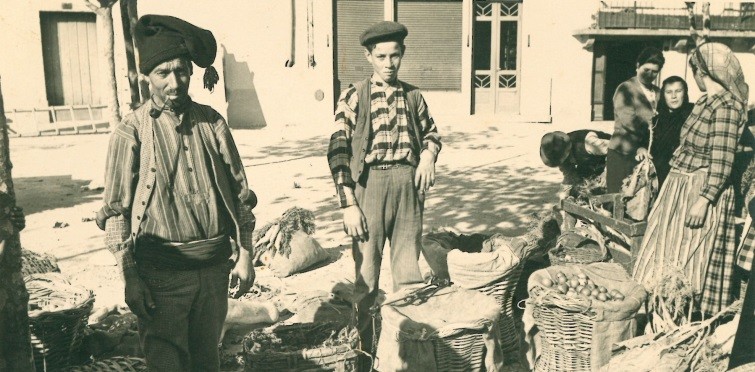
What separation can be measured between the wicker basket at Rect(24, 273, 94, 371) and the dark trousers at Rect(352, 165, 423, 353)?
5.56ft

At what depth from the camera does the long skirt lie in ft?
15.6

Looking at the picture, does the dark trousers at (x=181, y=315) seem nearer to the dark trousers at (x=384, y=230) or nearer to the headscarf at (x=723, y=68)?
the dark trousers at (x=384, y=230)

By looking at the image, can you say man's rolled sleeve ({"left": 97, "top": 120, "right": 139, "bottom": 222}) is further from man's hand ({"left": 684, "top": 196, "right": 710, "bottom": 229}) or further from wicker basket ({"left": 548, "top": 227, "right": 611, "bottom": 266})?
man's hand ({"left": 684, "top": 196, "right": 710, "bottom": 229})

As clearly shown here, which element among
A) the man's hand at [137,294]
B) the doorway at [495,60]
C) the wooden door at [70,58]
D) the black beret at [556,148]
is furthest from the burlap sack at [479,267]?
the wooden door at [70,58]

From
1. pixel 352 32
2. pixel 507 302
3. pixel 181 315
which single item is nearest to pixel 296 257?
pixel 507 302

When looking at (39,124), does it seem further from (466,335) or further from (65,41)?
(466,335)

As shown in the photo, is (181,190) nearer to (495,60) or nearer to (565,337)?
(565,337)

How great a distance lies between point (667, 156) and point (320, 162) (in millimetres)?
7281

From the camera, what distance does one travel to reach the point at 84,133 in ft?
54.5

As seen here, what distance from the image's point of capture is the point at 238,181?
353 centimetres

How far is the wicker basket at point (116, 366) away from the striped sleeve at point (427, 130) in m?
Result: 2.13

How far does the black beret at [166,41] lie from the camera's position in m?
3.19

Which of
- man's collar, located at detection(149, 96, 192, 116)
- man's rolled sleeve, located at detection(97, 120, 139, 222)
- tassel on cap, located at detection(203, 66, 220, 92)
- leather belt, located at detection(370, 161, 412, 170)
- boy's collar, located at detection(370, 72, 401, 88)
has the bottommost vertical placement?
leather belt, located at detection(370, 161, 412, 170)

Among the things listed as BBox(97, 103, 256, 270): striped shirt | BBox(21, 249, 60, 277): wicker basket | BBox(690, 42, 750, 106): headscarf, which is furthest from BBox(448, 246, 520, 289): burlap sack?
BBox(21, 249, 60, 277): wicker basket
